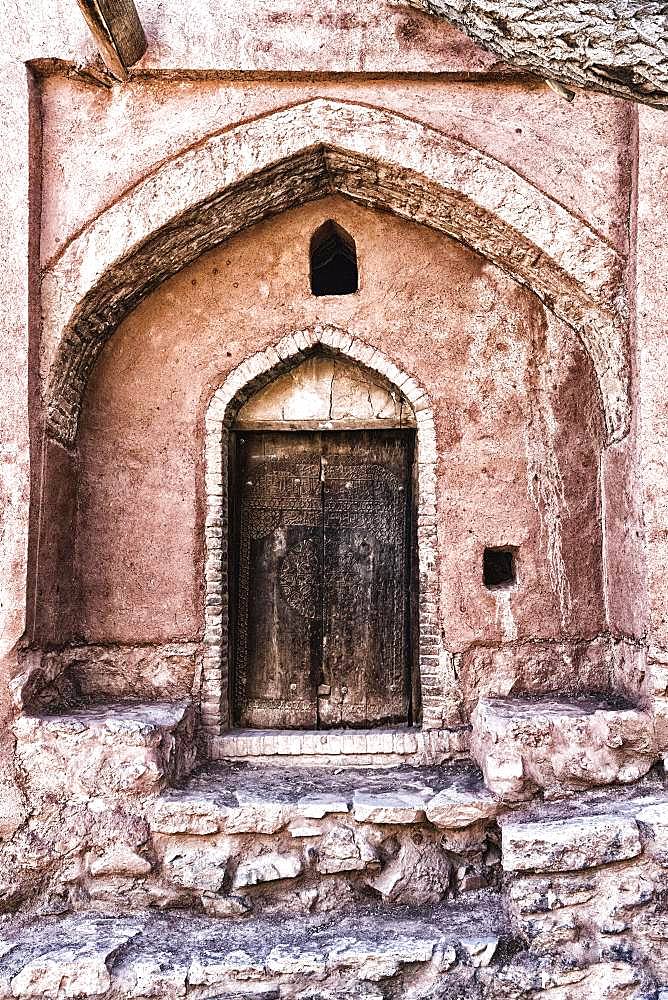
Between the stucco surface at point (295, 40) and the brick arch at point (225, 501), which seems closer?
the stucco surface at point (295, 40)

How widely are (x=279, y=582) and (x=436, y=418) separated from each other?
4.50 ft

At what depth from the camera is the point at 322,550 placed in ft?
15.9

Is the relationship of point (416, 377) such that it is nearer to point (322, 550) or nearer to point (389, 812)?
point (322, 550)

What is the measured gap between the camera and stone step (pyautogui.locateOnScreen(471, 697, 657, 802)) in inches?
151

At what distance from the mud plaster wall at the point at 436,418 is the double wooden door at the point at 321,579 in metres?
0.40

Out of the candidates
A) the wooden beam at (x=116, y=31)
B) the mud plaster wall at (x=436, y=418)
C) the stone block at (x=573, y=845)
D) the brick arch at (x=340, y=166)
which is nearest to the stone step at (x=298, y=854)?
the stone block at (x=573, y=845)

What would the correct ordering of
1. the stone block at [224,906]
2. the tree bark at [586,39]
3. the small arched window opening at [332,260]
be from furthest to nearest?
the small arched window opening at [332,260], the stone block at [224,906], the tree bark at [586,39]

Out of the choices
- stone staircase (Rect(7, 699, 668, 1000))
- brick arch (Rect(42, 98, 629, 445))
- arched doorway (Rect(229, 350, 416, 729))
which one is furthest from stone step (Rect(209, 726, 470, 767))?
brick arch (Rect(42, 98, 629, 445))

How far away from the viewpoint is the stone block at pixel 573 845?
11.5ft

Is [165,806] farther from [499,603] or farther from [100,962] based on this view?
[499,603]

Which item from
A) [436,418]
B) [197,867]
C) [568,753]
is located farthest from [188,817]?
[436,418]

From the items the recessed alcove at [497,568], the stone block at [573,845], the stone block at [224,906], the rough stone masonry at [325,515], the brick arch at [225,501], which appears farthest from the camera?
the recessed alcove at [497,568]

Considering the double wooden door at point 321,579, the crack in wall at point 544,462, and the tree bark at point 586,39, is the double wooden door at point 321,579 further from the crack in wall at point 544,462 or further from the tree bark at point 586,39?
the tree bark at point 586,39

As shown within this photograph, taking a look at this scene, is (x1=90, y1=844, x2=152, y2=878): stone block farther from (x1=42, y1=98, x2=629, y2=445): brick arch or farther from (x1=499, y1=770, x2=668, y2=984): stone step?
(x1=42, y1=98, x2=629, y2=445): brick arch
